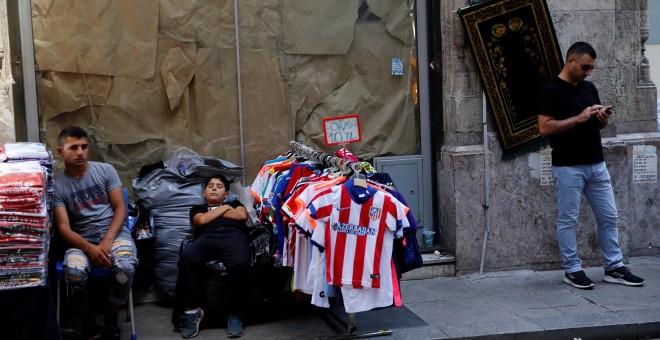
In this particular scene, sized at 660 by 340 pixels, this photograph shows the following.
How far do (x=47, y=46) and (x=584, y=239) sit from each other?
5.36 m

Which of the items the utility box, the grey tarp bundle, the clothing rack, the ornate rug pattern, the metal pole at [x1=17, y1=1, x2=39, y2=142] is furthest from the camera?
the utility box

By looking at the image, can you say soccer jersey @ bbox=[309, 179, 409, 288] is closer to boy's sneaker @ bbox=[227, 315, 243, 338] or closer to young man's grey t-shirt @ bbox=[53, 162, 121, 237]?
boy's sneaker @ bbox=[227, 315, 243, 338]

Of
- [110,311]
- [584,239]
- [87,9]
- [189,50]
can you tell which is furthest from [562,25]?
[110,311]

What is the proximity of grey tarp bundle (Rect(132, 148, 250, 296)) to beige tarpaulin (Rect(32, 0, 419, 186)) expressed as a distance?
1.48ft

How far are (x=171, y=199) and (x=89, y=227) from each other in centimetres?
95

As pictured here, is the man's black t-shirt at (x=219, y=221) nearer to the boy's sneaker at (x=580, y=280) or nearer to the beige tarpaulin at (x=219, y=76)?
the beige tarpaulin at (x=219, y=76)

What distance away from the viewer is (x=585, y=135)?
764 centimetres

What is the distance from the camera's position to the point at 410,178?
28.4 feet

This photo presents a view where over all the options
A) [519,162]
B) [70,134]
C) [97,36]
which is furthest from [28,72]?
[519,162]

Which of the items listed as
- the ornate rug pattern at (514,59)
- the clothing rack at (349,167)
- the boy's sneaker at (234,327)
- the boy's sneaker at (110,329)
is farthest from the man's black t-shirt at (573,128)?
the boy's sneaker at (110,329)

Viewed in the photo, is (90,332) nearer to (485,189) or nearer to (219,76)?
(219,76)

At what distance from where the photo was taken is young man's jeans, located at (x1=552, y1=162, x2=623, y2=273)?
7723mm

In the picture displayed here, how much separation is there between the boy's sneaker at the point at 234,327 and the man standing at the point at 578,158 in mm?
3077

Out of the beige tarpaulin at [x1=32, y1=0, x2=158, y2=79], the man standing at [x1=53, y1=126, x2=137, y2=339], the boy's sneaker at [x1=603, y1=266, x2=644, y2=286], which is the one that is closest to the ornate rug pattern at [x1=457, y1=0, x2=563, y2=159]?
the boy's sneaker at [x1=603, y1=266, x2=644, y2=286]
